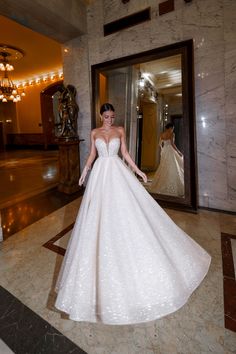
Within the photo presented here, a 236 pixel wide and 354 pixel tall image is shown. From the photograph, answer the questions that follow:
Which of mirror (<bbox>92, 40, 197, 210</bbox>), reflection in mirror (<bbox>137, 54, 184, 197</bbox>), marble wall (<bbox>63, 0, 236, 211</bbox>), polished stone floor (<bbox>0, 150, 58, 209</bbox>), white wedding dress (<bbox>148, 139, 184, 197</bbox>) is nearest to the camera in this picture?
marble wall (<bbox>63, 0, 236, 211</bbox>)

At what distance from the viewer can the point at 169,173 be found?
3555mm

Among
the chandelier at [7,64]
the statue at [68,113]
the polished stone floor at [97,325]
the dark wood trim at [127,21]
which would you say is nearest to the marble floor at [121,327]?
the polished stone floor at [97,325]

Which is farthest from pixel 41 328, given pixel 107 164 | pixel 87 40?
pixel 87 40

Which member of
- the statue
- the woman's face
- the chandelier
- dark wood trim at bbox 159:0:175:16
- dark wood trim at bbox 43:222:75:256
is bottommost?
dark wood trim at bbox 43:222:75:256

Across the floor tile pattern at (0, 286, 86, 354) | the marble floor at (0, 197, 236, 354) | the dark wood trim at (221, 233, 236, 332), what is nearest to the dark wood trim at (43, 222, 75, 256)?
the marble floor at (0, 197, 236, 354)

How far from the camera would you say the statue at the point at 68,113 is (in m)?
4.45

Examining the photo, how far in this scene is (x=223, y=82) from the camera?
307 cm

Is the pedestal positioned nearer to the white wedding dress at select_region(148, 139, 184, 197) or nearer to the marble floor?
the white wedding dress at select_region(148, 139, 184, 197)

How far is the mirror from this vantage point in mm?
3203

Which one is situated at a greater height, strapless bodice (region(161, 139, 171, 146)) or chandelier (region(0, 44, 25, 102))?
chandelier (region(0, 44, 25, 102))

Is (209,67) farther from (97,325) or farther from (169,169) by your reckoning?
(97,325)

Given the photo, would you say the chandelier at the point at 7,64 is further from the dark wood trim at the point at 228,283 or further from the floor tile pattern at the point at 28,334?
the dark wood trim at the point at 228,283

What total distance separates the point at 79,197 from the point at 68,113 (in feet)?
5.67

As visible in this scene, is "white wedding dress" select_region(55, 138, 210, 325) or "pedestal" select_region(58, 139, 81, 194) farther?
"pedestal" select_region(58, 139, 81, 194)
